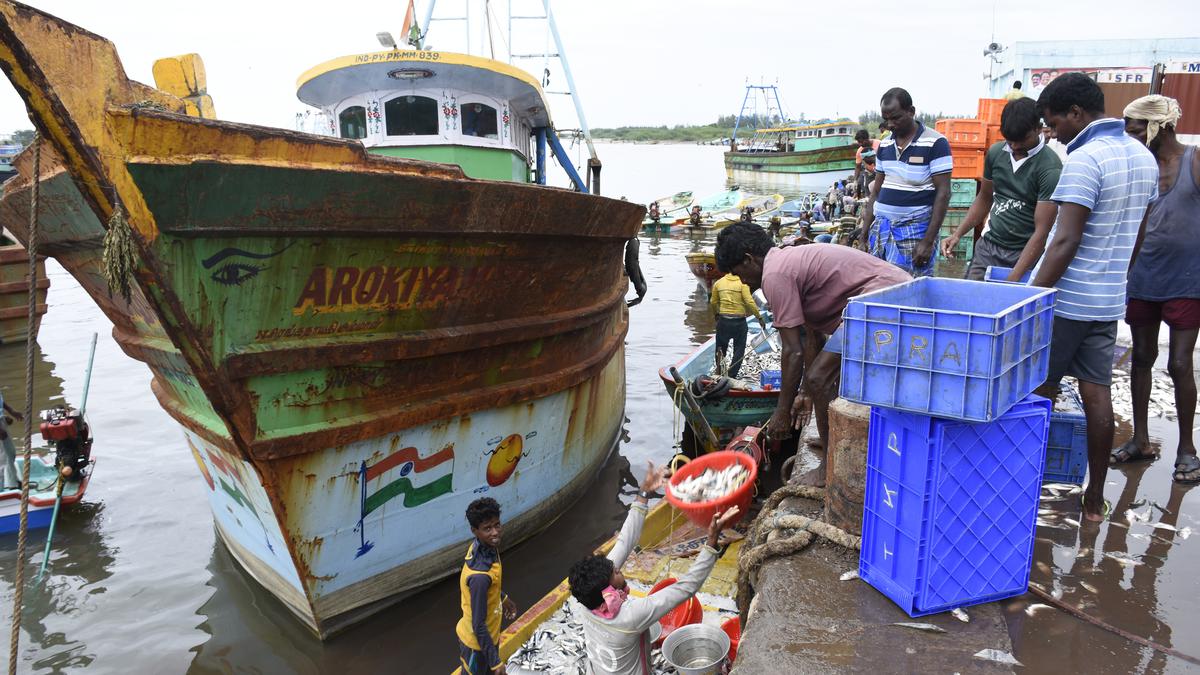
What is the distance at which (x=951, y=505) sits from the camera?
250 cm

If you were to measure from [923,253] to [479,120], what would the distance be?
401cm

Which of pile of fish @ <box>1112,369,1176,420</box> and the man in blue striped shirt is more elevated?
the man in blue striped shirt

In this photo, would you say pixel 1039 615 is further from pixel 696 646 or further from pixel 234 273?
pixel 234 273

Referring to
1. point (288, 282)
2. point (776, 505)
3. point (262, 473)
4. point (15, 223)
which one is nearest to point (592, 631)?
point (776, 505)

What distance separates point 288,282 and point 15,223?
102 inches

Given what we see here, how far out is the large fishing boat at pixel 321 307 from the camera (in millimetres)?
3088

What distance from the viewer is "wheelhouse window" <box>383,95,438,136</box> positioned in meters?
6.57

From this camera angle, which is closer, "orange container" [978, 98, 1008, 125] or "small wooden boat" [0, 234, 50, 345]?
"small wooden boat" [0, 234, 50, 345]

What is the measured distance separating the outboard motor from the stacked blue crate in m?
6.64

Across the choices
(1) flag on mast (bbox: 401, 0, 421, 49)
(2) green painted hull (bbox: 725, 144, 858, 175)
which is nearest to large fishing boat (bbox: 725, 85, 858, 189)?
(2) green painted hull (bbox: 725, 144, 858, 175)

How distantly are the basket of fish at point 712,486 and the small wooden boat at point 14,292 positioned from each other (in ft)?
41.3

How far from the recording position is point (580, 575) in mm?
2998

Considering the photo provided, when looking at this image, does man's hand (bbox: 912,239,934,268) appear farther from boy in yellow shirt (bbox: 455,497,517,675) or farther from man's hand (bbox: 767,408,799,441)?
boy in yellow shirt (bbox: 455,497,517,675)

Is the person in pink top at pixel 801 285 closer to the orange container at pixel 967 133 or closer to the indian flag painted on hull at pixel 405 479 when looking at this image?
the indian flag painted on hull at pixel 405 479
